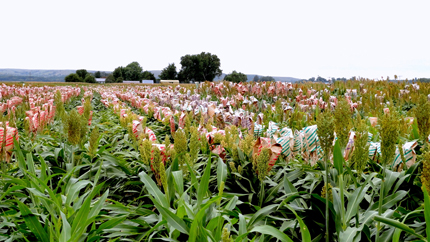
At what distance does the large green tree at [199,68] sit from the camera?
69375 millimetres

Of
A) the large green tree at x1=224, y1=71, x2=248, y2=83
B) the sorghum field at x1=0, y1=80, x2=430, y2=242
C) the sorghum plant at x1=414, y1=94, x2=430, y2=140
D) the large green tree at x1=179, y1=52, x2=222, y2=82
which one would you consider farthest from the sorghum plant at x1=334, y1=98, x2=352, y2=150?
the large green tree at x1=179, y1=52, x2=222, y2=82

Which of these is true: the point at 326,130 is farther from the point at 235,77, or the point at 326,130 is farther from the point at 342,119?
the point at 235,77

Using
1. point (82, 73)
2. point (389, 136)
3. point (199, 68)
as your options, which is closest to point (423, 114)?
point (389, 136)

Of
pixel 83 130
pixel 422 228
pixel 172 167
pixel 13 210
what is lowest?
pixel 13 210

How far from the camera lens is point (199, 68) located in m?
69.1

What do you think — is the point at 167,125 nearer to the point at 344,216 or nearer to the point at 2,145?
the point at 2,145

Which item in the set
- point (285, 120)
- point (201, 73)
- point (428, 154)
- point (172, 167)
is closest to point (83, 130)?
point (172, 167)

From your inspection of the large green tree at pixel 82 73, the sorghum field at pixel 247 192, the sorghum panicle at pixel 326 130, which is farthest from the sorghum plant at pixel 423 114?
the large green tree at pixel 82 73

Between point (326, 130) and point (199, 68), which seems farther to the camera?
point (199, 68)

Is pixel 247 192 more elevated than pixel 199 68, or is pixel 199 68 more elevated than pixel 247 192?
pixel 199 68

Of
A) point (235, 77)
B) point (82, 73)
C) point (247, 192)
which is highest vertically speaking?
point (82, 73)

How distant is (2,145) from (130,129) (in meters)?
0.86

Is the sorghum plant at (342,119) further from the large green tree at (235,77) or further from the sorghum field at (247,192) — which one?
the large green tree at (235,77)

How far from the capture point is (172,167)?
1.75 metres
